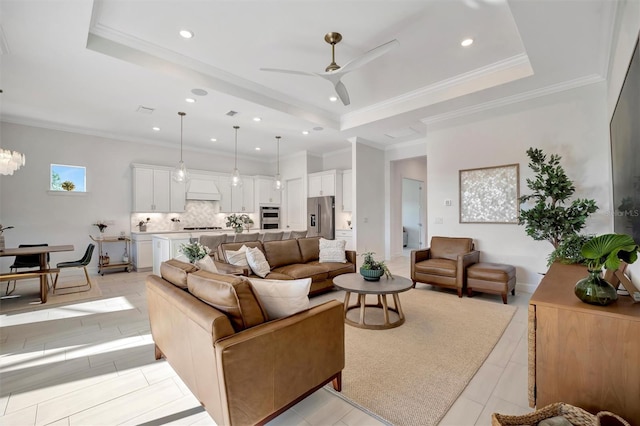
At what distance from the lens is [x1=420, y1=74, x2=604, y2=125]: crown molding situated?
3805 millimetres

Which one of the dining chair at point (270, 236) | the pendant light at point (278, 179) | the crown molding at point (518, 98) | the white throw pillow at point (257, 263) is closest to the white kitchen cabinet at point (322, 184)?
the pendant light at point (278, 179)

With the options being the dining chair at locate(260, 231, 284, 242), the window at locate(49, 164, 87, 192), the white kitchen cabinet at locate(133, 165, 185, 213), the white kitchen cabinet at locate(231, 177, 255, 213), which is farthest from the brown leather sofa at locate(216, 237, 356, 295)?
the window at locate(49, 164, 87, 192)

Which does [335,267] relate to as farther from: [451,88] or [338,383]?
[451,88]

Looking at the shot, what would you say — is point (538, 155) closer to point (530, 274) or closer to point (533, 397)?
point (530, 274)

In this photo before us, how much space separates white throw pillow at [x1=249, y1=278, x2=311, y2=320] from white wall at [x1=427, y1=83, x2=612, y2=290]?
14.3 ft

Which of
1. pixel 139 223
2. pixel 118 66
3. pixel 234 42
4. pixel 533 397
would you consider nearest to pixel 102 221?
pixel 139 223

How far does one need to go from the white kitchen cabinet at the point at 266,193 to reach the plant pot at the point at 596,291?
772 cm

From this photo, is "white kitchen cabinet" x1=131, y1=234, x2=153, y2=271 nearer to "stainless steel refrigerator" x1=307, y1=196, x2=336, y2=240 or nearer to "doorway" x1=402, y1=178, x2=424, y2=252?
"stainless steel refrigerator" x1=307, y1=196, x2=336, y2=240

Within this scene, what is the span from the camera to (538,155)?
4.05 m

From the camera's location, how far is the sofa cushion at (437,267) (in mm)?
4321

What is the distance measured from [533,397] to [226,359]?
1.71 m

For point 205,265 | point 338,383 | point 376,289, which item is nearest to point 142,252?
point 205,265

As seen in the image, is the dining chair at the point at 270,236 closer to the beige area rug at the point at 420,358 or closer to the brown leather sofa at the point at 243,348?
the beige area rug at the point at 420,358

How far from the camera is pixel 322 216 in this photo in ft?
25.5
